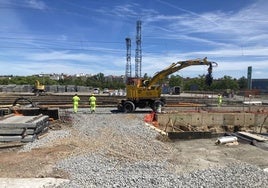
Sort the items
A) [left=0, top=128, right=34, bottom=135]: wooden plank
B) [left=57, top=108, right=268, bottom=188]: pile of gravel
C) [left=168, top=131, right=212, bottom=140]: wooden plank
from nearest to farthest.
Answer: [left=57, top=108, right=268, bottom=188]: pile of gravel → [left=0, top=128, right=34, bottom=135]: wooden plank → [left=168, top=131, right=212, bottom=140]: wooden plank

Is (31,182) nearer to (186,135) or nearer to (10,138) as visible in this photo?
(10,138)

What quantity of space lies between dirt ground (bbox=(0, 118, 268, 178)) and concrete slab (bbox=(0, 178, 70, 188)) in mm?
375

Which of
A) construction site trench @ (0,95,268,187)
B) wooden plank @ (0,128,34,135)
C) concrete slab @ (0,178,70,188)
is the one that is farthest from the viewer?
wooden plank @ (0,128,34,135)

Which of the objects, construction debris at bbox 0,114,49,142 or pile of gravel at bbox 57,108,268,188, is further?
construction debris at bbox 0,114,49,142

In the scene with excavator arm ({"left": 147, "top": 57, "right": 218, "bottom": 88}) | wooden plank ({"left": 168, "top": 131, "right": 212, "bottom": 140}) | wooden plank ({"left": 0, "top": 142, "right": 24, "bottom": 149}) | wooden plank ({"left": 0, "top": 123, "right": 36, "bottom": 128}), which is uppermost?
excavator arm ({"left": 147, "top": 57, "right": 218, "bottom": 88})

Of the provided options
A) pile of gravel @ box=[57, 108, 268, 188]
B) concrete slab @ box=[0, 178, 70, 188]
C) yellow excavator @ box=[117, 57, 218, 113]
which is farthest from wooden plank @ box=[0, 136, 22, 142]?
yellow excavator @ box=[117, 57, 218, 113]

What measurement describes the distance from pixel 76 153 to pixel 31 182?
336 centimetres

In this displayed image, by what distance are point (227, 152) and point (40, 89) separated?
41.5 meters

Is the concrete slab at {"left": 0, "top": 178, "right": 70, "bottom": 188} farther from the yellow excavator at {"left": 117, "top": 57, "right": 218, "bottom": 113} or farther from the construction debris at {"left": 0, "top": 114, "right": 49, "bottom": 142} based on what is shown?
the yellow excavator at {"left": 117, "top": 57, "right": 218, "bottom": 113}

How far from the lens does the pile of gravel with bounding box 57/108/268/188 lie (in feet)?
31.4

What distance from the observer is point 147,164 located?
11.4 metres

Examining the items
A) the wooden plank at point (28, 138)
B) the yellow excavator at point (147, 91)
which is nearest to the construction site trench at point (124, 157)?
the wooden plank at point (28, 138)

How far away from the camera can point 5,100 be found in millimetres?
35938

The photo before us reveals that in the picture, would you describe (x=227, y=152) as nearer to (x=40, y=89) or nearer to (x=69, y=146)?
(x=69, y=146)
